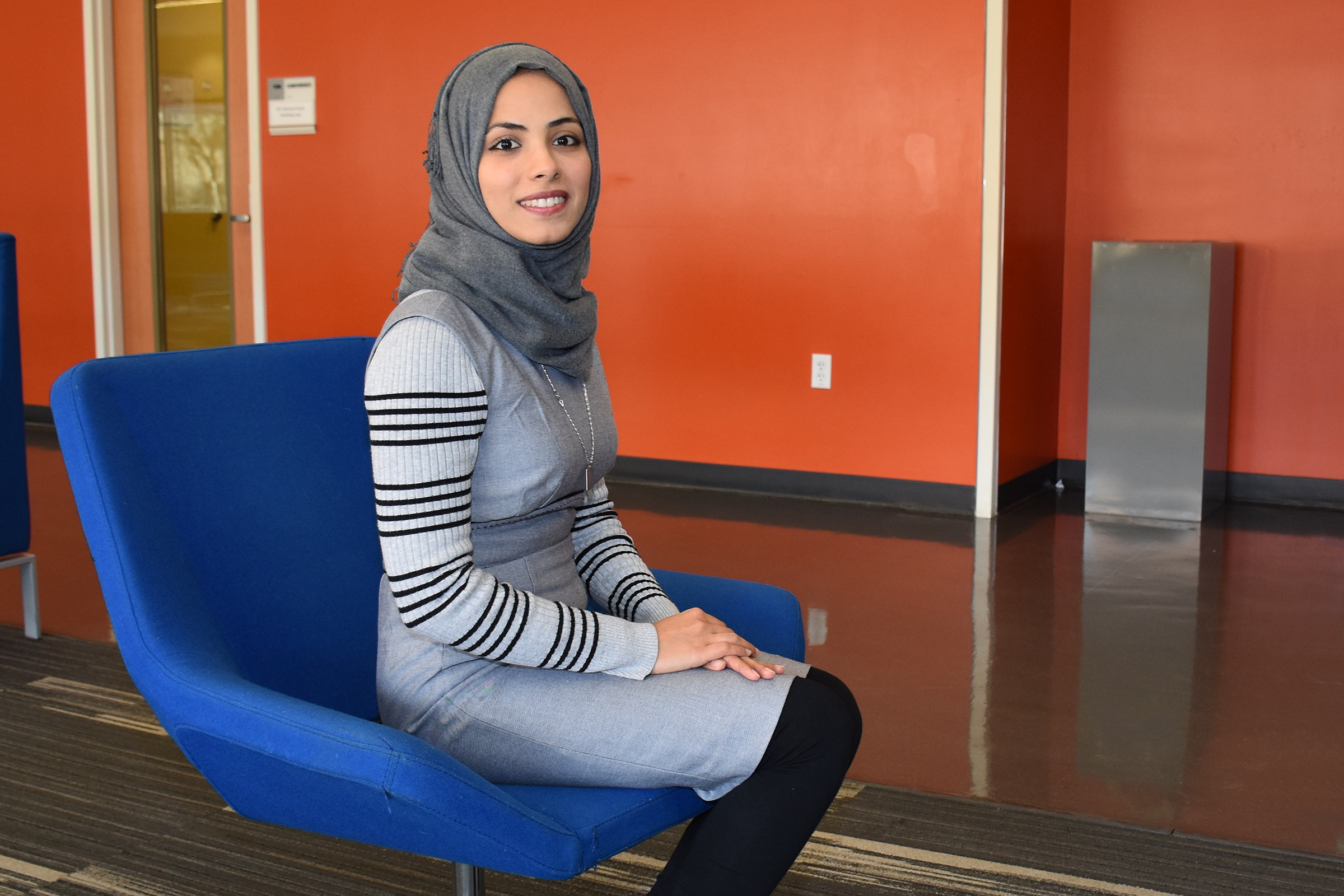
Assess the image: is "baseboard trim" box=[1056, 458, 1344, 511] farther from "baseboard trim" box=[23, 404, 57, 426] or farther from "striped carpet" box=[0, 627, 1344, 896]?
"baseboard trim" box=[23, 404, 57, 426]

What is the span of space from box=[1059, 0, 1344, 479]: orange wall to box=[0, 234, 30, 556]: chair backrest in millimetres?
3651

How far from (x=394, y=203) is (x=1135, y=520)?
3.09m

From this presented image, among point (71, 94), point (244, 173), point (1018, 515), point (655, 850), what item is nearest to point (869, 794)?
point (655, 850)

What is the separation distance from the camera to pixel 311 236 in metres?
5.36

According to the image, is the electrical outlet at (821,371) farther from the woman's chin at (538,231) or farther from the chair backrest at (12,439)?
A: the woman's chin at (538,231)

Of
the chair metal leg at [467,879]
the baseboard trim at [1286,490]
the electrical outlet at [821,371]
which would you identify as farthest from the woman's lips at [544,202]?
the baseboard trim at [1286,490]

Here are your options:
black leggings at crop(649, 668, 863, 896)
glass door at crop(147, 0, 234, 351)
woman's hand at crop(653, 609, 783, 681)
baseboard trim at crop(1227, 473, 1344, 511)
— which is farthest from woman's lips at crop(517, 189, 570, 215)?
glass door at crop(147, 0, 234, 351)

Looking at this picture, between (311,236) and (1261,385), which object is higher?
(311,236)

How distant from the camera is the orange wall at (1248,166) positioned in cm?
437

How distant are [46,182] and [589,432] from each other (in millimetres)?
5524

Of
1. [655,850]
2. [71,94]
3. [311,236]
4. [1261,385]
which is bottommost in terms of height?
[655,850]

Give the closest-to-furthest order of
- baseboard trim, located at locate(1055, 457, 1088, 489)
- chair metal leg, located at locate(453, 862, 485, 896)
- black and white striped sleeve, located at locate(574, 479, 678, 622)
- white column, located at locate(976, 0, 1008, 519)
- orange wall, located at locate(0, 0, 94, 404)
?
chair metal leg, located at locate(453, 862, 485, 896)
black and white striped sleeve, located at locate(574, 479, 678, 622)
white column, located at locate(976, 0, 1008, 519)
baseboard trim, located at locate(1055, 457, 1088, 489)
orange wall, located at locate(0, 0, 94, 404)

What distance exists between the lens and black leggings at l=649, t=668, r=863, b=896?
1.20 metres

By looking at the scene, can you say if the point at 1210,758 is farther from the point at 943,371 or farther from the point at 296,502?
the point at 943,371
